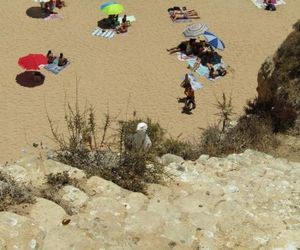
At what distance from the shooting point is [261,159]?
8.70 metres

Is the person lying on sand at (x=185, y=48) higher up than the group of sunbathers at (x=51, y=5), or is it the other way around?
the group of sunbathers at (x=51, y=5)

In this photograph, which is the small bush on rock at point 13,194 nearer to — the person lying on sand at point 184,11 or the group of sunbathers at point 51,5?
the group of sunbathers at point 51,5

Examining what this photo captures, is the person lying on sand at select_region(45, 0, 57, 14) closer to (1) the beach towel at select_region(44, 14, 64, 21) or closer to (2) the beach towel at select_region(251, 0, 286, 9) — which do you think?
(1) the beach towel at select_region(44, 14, 64, 21)

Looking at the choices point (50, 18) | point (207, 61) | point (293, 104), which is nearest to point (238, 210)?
point (293, 104)

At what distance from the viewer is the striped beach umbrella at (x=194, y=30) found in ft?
59.4

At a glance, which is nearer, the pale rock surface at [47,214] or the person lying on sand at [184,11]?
the pale rock surface at [47,214]

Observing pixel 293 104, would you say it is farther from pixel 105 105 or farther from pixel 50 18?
pixel 50 18

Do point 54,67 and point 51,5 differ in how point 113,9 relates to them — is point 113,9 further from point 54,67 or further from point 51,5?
point 54,67

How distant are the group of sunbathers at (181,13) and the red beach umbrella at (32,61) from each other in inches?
232

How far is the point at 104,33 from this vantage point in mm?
19156

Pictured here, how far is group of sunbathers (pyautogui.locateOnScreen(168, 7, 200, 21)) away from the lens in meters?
20.1

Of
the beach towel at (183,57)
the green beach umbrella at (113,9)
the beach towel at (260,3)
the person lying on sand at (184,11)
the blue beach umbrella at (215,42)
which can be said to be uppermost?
the green beach umbrella at (113,9)

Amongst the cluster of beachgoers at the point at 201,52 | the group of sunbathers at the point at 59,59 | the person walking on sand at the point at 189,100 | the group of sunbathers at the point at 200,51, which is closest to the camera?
the person walking on sand at the point at 189,100

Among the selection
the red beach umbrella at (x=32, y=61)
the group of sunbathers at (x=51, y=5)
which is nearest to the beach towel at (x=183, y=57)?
the red beach umbrella at (x=32, y=61)
